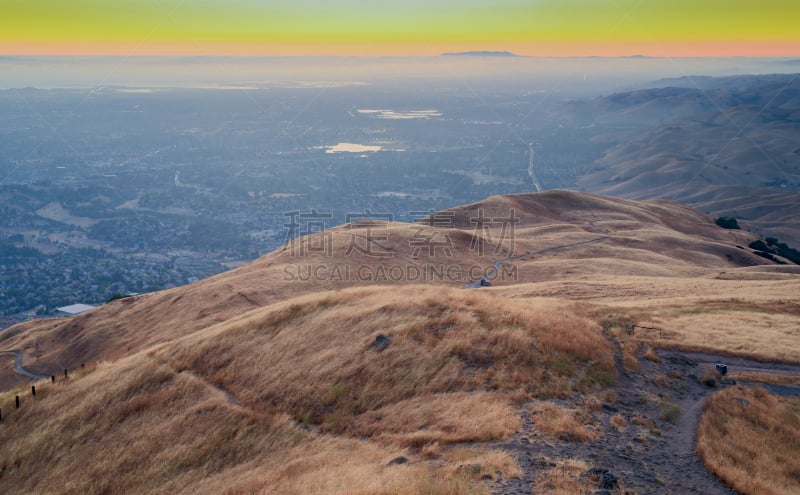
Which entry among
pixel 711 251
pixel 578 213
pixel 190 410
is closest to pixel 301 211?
pixel 578 213

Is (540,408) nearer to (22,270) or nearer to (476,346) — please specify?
(476,346)

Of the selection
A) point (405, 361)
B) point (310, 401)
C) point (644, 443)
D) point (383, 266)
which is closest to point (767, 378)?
point (644, 443)

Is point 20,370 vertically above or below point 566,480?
below

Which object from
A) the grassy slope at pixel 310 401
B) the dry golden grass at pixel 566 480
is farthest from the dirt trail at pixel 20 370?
the dry golden grass at pixel 566 480

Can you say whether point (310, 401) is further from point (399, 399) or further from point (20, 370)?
point (20, 370)

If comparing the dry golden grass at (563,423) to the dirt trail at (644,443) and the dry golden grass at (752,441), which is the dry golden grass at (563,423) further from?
the dry golden grass at (752,441)
